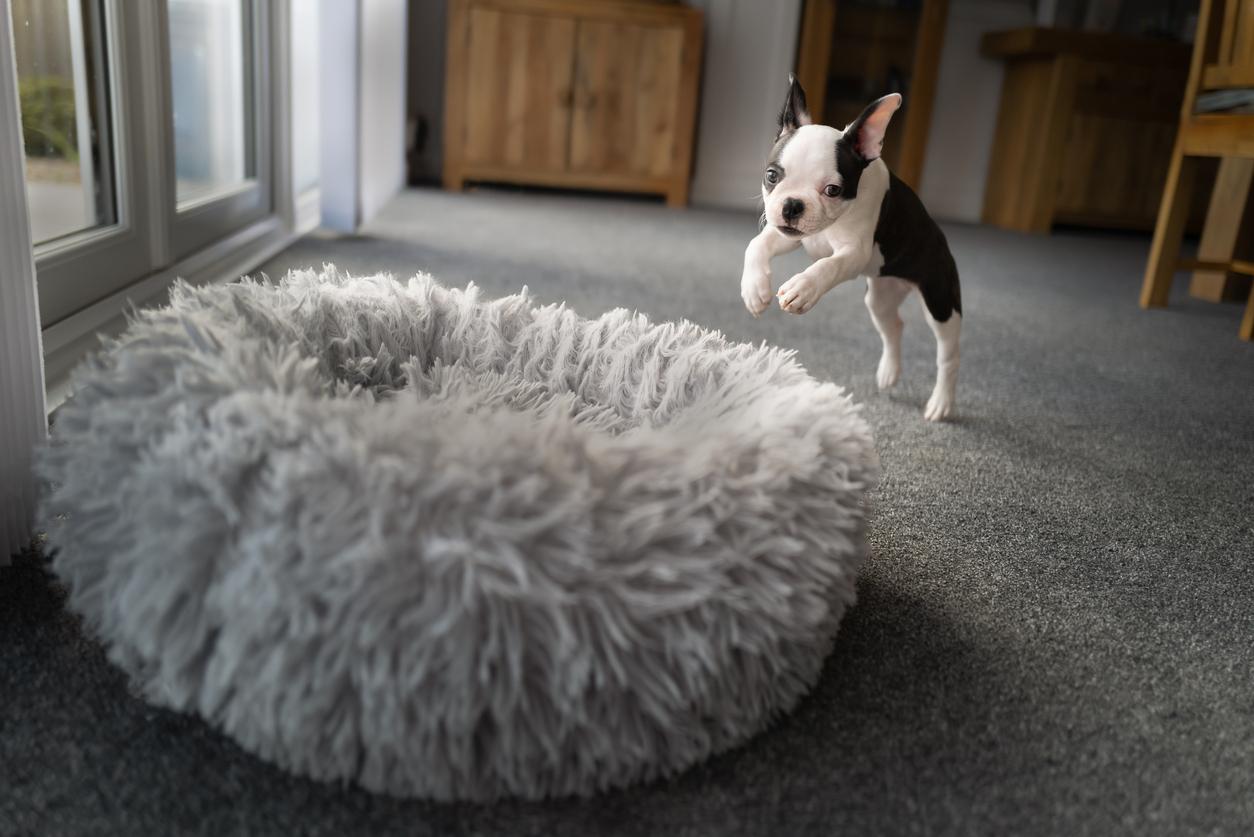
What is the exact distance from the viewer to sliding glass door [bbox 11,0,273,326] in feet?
3.66

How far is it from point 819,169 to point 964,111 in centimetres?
369

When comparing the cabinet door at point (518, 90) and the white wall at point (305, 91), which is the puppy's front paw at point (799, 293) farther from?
the cabinet door at point (518, 90)

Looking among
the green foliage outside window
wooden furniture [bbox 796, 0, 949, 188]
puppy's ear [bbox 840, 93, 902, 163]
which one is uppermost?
wooden furniture [bbox 796, 0, 949, 188]

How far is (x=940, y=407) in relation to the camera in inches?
48.3

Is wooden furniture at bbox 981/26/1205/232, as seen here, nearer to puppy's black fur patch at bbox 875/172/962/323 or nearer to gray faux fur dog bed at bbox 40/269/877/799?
puppy's black fur patch at bbox 875/172/962/323

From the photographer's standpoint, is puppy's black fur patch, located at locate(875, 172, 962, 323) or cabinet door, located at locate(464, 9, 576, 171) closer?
→ puppy's black fur patch, located at locate(875, 172, 962, 323)

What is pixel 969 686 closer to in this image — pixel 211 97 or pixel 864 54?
pixel 211 97

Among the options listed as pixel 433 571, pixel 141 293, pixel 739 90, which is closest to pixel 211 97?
pixel 141 293

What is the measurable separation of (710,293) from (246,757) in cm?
158

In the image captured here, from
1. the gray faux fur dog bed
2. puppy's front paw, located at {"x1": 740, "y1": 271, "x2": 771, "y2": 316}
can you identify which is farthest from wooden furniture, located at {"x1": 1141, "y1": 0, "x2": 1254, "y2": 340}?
the gray faux fur dog bed

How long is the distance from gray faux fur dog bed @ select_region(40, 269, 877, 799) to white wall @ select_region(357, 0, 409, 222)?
76.2 inches

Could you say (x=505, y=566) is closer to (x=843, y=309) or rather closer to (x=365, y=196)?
(x=843, y=309)

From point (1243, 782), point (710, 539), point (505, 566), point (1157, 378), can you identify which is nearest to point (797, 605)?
point (710, 539)

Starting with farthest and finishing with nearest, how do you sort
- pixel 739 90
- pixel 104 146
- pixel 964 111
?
1. pixel 964 111
2. pixel 739 90
3. pixel 104 146
